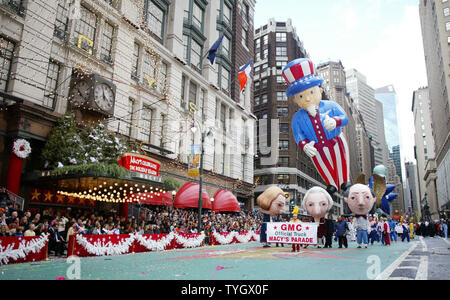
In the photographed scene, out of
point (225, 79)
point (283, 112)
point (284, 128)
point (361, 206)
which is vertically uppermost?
point (283, 112)

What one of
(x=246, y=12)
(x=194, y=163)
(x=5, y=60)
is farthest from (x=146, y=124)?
(x=246, y=12)

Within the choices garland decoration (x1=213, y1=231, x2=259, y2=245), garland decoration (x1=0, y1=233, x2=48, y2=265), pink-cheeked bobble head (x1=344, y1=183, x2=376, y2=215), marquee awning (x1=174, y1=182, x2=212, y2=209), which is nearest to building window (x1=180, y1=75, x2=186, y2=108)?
marquee awning (x1=174, y1=182, x2=212, y2=209)

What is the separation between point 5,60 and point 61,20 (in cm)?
464

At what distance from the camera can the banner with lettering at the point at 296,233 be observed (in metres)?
14.2

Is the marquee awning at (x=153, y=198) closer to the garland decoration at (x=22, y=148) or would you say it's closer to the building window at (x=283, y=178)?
the garland decoration at (x=22, y=148)

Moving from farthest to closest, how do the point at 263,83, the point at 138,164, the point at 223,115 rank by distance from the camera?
the point at 263,83, the point at 223,115, the point at 138,164

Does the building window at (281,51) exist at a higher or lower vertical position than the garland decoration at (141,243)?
higher

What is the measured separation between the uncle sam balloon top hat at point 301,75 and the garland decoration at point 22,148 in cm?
1575

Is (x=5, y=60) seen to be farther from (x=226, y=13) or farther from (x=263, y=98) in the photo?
(x=263, y=98)

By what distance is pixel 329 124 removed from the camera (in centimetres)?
2003

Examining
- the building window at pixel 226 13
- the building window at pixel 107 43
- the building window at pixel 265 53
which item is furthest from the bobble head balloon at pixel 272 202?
the building window at pixel 265 53

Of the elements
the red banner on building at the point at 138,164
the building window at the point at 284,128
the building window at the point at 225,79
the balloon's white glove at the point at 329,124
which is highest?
the building window at the point at 284,128

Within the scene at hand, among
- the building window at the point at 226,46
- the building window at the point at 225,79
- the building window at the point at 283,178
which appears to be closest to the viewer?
the building window at the point at 225,79

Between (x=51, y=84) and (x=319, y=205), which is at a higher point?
(x=51, y=84)
